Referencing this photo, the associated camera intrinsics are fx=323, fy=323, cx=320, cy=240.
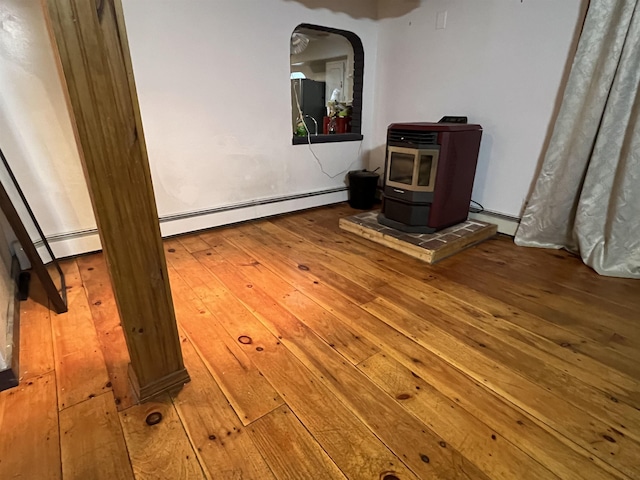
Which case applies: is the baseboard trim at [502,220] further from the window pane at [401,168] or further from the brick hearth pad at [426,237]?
the window pane at [401,168]

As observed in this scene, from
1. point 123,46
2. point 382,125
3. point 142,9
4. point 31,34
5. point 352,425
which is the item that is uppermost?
point 142,9

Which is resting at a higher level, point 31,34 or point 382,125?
point 31,34

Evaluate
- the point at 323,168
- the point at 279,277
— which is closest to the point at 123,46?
the point at 279,277

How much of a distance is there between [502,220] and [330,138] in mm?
1780

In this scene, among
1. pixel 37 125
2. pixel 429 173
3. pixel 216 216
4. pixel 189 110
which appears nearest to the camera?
Result: pixel 37 125

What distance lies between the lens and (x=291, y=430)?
1.06m

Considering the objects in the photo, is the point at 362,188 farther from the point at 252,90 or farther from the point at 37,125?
the point at 37,125

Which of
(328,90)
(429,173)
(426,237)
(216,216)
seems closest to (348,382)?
(426,237)

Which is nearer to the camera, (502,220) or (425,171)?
(425,171)

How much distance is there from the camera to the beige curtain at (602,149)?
6.15ft

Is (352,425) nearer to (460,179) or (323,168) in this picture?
(460,179)

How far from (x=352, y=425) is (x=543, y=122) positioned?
8.03 feet

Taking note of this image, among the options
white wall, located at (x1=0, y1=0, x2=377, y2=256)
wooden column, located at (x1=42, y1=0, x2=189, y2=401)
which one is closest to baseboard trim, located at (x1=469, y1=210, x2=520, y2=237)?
white wall, located at (x1=0, y1=0, x2=377, y2=256)

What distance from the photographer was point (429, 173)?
233cm
